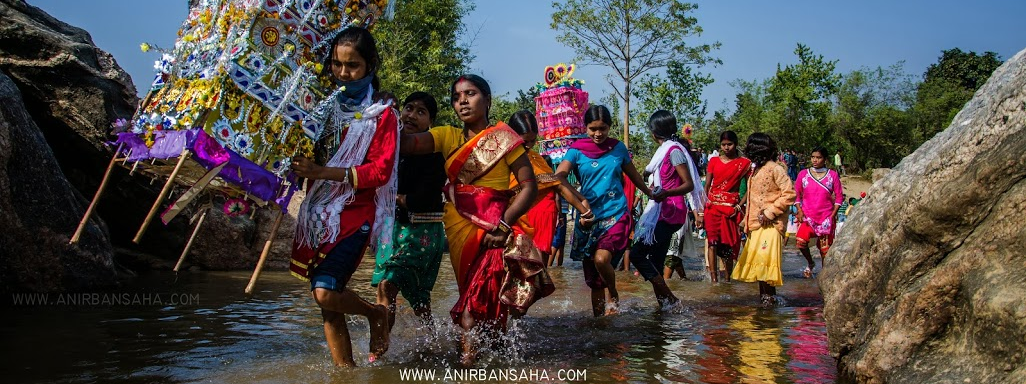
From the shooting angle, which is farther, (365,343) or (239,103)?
(365,343)

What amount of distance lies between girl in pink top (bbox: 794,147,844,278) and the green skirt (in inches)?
247

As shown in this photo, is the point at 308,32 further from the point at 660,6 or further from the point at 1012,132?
the point at 660,6

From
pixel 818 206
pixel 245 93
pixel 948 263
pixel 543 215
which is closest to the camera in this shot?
pixel 948 263

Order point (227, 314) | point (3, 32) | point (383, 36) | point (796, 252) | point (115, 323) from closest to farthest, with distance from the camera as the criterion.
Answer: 1. point (115, 323)
2. point (227, 314)
3. point (3, 32)
4. point (796, 252)
5. point (383, 36)

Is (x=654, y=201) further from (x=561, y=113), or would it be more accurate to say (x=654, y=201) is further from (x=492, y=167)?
(x=561, y=113)

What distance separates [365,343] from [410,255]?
31.1 inches

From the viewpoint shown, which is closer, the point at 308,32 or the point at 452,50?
the point at 308,32

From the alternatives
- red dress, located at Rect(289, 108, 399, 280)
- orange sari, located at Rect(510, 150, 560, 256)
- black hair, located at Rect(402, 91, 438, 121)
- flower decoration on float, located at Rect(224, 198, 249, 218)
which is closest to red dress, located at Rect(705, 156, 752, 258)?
orange sari, located at Rect(510, 150, 560, 256)

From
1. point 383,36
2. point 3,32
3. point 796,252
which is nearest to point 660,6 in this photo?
point 383,36

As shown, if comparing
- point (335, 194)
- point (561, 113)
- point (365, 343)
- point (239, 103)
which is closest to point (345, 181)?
point (335, 194)

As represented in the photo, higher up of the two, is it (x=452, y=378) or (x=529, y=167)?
(x=529, y=167)

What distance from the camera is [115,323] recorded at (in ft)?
17.7

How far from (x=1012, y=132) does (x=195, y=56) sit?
3668 mm

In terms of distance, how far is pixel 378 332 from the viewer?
4406 mm
